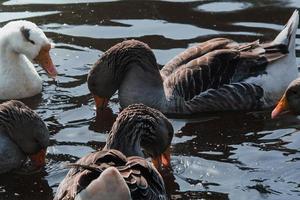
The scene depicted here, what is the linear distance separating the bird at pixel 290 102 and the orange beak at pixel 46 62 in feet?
10.1

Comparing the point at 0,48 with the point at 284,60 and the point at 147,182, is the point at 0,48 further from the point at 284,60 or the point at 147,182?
the point at 147,182

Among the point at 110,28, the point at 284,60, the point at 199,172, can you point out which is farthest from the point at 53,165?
the point at 110,28

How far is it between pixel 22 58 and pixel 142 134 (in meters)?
3.35

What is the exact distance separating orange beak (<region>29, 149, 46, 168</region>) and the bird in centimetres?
288

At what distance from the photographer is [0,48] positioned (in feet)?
39.0

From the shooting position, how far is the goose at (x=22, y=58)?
1166cm

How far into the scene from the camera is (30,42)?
1170 centimetres

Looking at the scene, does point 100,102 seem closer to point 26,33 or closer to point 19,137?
point 26,33

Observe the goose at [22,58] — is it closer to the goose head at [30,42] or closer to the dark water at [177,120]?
the goose head at [30,42]

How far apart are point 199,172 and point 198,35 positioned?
4.29 meters

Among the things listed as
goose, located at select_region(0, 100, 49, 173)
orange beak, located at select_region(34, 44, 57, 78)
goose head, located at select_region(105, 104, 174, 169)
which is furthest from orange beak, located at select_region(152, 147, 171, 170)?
orange beak, located at select_region(34, 44, 57, 78)

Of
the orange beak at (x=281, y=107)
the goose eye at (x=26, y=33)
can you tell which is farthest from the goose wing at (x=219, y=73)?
the goose eye at (x=26, y=33)

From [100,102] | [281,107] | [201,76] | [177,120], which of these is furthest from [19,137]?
[281,107]

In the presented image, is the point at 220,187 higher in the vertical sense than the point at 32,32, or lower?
lower
